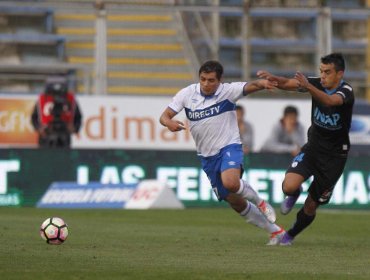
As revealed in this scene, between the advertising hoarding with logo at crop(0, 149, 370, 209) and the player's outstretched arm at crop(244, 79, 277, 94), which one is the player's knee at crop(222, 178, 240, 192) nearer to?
the player's outstretched arm at crop(244, 79, 277, 94)

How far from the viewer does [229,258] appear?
1159 centimetres

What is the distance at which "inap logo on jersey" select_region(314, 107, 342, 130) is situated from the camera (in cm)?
1306

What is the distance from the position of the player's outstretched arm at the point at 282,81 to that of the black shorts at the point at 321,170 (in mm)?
1397

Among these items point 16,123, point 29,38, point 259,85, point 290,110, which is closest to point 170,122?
point 259,85

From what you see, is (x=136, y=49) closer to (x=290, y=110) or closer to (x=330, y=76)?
(x=290, y=110)

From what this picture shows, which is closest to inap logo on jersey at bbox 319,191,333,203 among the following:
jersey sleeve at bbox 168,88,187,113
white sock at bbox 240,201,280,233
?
white sock at bbox 240,201,280,233

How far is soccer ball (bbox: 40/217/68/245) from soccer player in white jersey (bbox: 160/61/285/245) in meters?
1.87

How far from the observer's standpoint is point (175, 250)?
12539 mm

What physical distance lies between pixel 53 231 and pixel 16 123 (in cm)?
1265

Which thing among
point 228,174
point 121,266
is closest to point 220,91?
point 228,174

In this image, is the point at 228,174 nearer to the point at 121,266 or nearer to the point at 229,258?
the point at 229,258

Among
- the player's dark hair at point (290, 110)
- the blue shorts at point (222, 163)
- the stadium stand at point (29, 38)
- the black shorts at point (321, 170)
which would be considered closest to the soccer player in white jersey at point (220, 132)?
the blue shorts at point (222, 163)

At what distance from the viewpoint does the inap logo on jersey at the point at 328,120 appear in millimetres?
13062

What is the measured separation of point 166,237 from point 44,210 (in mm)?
6883
